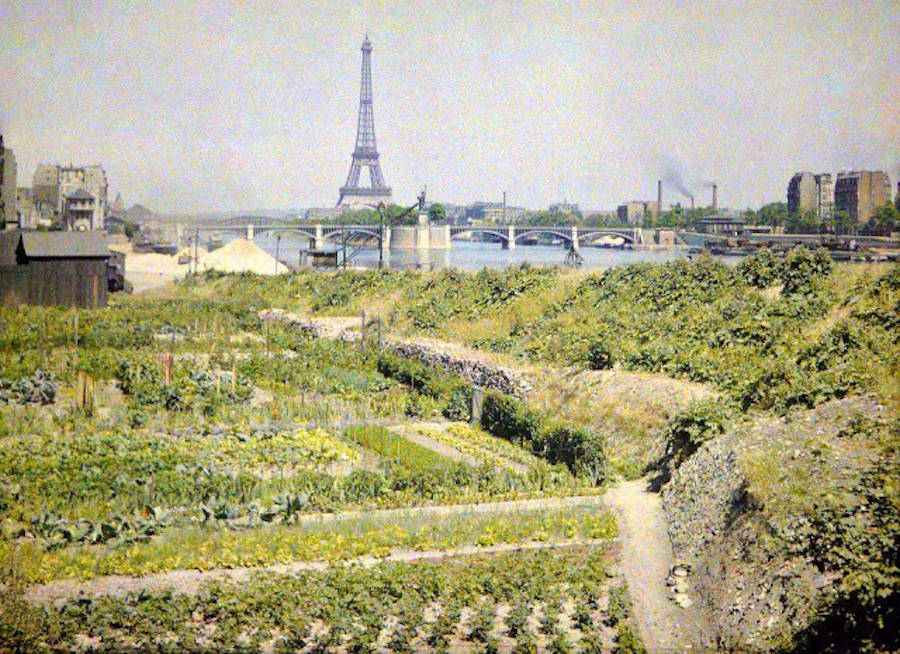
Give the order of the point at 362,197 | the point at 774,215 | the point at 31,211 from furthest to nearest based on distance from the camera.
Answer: the point at 362,197, the point at 31,211, the point at 774,215

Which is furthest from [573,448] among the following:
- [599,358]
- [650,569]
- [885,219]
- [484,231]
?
[484,231]

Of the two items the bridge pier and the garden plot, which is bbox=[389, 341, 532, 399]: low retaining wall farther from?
the bridge pier

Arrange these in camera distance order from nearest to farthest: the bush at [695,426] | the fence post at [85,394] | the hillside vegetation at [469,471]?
the hillside vegetation at [469,471]
the bush at [695,426]
the fence post at [85,394]

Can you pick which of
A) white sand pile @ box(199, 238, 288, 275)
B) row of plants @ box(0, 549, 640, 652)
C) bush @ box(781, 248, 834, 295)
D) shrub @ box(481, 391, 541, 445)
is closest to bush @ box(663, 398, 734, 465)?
shrub @ box(481, 391, 541, 445)

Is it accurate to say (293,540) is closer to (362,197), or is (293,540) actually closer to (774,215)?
(774,215)

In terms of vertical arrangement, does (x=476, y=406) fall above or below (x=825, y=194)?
below

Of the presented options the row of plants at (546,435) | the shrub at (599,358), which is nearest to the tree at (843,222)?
A: the shrub at (599,358)

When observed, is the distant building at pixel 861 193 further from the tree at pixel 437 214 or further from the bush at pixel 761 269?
the tree at pixel 437 214
